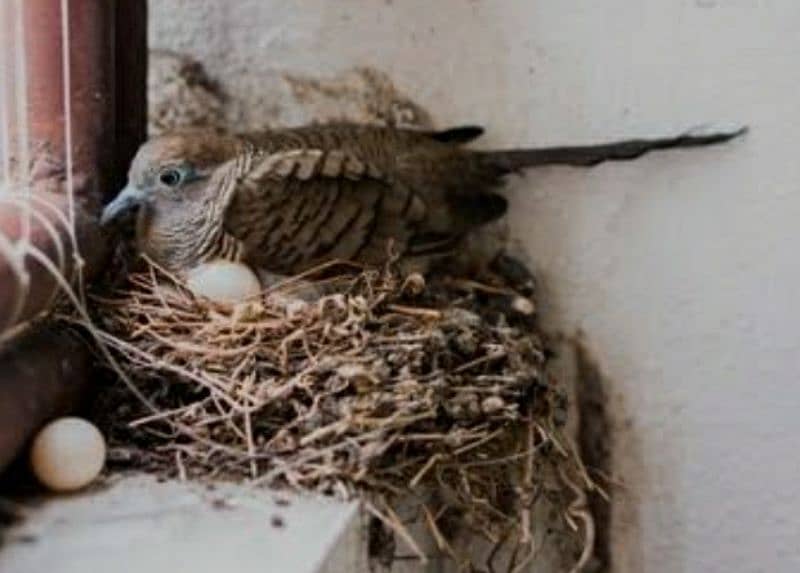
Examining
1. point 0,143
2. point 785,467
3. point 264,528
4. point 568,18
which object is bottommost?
point 785,467

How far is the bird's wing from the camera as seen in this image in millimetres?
1420

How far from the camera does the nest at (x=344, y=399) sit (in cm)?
115

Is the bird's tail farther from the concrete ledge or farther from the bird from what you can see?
the concrete ledge

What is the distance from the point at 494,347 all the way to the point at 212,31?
58cm

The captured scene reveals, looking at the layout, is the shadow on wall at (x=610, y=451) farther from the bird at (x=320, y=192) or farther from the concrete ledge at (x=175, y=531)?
the concrete ledge at (x=175, y=531)

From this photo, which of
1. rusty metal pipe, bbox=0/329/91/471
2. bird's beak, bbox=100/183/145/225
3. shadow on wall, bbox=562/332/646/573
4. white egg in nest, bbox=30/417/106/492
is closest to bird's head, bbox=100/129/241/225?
bird's beak, bbox=100/183/145/225

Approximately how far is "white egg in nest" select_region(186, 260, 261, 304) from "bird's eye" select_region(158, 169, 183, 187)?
92mm

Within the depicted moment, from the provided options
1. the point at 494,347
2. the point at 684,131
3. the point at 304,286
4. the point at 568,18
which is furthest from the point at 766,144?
the point at 304,286

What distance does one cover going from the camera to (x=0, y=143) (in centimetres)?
132

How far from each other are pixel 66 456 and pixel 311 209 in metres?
0.44

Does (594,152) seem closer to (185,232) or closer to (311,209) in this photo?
(311,209)

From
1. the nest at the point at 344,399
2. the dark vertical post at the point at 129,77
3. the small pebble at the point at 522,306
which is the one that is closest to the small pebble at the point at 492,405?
the nest at the point at 344,399

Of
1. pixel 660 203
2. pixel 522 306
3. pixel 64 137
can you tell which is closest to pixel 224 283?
pixel 64 137

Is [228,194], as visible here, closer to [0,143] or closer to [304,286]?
[304,286]
